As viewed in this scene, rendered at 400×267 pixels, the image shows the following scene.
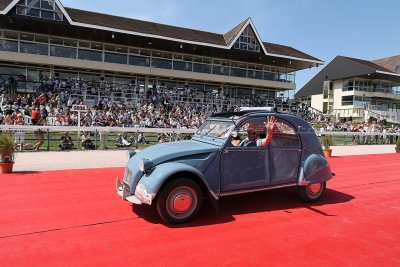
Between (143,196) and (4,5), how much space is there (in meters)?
27.5

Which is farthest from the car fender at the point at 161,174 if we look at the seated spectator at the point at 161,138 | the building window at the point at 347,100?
the building window at the point at 347,100

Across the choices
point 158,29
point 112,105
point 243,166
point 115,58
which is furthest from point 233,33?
point 243,166

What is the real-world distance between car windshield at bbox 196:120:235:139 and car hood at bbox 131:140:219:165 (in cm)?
31

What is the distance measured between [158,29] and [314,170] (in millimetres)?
30003

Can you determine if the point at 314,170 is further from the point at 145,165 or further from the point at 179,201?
the point at 145,165

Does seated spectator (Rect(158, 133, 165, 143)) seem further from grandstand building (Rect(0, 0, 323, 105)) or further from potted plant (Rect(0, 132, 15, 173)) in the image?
grandstand building (Rect(0, 0, 323, 105))

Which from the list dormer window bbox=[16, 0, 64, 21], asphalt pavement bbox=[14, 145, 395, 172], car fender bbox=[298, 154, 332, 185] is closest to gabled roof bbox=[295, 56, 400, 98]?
dormer window bbox=[16, 0, 64, 21]

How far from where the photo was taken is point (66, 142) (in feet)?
45.1

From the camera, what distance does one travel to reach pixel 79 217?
540cm

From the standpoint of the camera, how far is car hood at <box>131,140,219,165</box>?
17.4 feet

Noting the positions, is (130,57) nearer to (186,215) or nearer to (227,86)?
(227,86)

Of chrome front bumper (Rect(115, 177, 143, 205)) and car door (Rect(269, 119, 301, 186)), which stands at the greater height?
car door (Rect(269, 119, 301, 186))

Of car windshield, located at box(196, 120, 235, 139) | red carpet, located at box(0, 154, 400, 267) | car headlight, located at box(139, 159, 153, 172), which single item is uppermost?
car windshield, located at box(196, 120, 235, 139)

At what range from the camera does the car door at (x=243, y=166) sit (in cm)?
557
